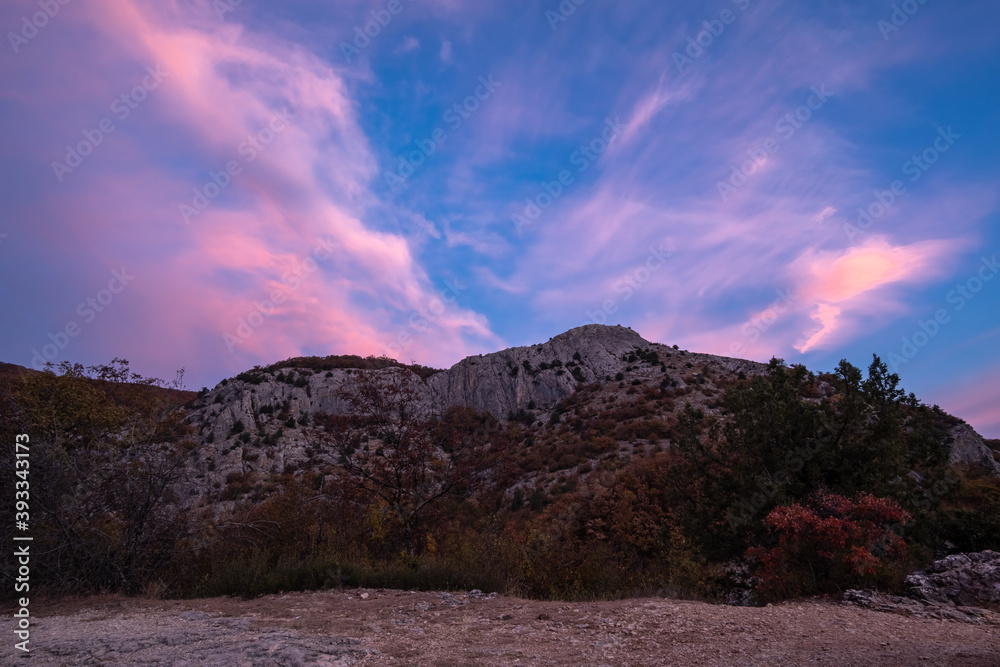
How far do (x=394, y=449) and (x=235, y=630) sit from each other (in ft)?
24.1

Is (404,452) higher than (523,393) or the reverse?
the reverse

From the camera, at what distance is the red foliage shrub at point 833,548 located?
8.69 meters

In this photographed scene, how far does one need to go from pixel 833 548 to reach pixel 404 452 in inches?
408

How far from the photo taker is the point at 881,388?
43.8ft

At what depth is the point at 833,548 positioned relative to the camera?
918 centimetres

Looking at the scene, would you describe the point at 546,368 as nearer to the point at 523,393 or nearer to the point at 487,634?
the point at 523,393

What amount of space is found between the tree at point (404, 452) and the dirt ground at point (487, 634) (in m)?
4.72

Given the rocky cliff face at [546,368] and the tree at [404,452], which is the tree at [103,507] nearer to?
the tree at [404,452]

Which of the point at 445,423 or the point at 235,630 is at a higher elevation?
the point at 445,423

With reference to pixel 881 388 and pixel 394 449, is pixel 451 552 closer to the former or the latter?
pixel 394 449

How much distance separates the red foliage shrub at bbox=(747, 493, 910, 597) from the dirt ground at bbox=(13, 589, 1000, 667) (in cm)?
142

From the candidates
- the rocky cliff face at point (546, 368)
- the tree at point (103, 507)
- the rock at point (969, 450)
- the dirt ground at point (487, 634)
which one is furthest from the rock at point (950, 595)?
the rocky cliff face at point (546, 368)

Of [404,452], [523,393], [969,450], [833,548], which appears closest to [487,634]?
[404,452]

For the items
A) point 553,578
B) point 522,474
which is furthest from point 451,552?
point 522,474
